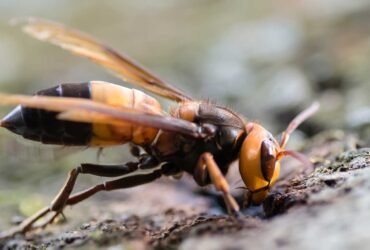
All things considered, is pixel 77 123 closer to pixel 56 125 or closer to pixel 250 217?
pixel 56 125

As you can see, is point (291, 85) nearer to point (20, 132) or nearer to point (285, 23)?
point (285, 23)

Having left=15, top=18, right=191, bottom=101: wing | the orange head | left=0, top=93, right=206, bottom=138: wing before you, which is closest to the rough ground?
the orange head

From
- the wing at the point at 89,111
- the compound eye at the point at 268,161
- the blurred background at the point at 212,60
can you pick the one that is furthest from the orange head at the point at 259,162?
the blurred background at the point at 212,60

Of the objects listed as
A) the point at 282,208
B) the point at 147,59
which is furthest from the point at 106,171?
the point at 147,59

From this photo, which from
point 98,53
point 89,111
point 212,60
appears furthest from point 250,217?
point 212,60

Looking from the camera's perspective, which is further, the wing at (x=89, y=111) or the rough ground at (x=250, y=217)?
the wing at (x=89, y=111)

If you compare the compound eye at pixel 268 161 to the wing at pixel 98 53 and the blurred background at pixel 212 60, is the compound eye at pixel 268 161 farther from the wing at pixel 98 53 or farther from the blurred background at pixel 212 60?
the blurred background at pixel 212 60
